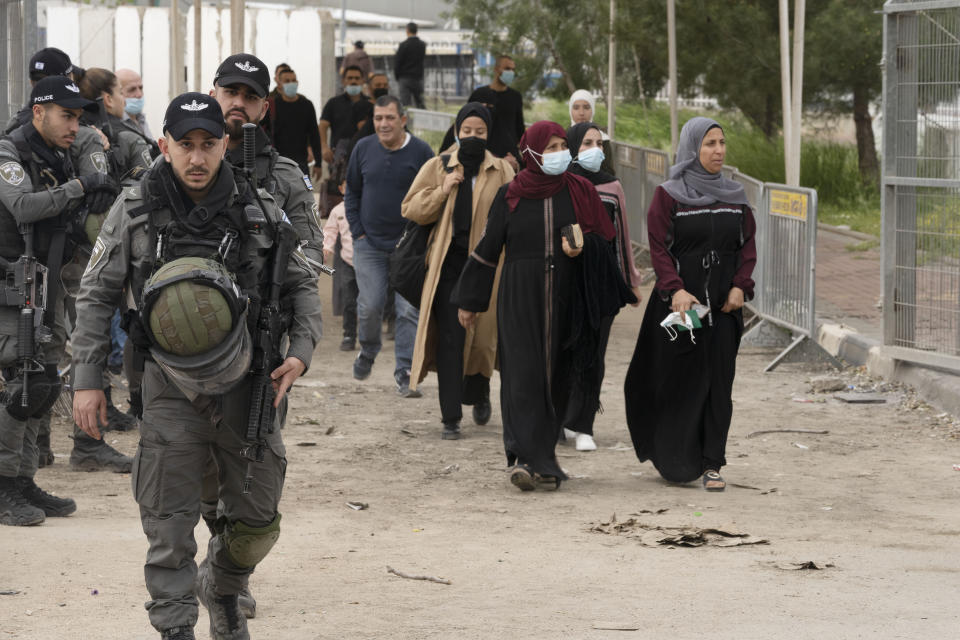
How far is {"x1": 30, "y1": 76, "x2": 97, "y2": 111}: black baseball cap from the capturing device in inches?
255

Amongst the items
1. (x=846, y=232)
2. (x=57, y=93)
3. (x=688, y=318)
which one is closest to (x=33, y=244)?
(x=57, y=93)

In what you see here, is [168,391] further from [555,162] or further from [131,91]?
[131,91]

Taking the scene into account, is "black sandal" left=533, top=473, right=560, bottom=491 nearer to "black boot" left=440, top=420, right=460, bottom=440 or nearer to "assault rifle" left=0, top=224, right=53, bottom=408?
"black boot" left=440, top=420, right=460, bottom=440

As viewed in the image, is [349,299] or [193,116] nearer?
[193,116]

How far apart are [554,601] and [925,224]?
5465 mm

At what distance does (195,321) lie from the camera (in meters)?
4.16

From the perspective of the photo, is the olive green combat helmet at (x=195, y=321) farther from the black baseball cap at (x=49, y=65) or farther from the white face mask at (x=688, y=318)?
the white face mask at (x=688, y=318)

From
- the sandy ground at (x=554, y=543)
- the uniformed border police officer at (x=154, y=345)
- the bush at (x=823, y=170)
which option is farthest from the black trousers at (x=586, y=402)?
the bush at (x=823, y=170)

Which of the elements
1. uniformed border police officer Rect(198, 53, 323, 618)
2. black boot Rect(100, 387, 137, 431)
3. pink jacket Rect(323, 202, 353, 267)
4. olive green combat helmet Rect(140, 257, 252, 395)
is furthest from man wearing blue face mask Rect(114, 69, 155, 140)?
olive green combat helmet Rect(140, 257, 252, 395)

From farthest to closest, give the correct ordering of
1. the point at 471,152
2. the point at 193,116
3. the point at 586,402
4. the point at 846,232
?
the point at 846,232, the point at 471,152, the point at 586,402, the point at 193,116

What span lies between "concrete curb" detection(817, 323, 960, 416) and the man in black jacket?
1568 centimetres

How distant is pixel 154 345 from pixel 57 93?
102 inches

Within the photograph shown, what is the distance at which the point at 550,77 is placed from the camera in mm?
26031

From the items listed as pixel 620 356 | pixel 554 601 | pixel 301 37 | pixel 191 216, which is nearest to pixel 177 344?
pixel 191 216
